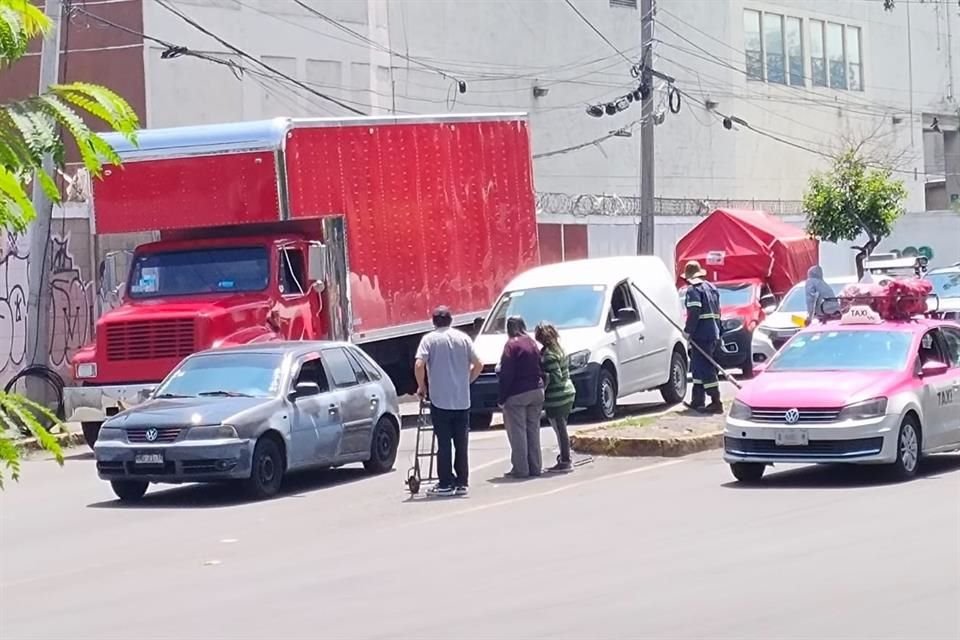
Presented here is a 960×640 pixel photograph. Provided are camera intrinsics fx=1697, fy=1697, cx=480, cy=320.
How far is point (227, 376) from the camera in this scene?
54.4ft

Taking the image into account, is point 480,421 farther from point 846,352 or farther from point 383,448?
point 846,352

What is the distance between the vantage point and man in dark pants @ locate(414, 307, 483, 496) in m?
15.7

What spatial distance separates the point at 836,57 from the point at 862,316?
48.7 metres

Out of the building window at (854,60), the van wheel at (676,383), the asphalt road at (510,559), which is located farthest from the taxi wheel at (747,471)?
the building window at (854,60)

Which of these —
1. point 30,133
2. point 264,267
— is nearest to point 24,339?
point 264,267

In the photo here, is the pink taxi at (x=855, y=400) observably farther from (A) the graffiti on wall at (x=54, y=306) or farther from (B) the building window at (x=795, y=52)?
(B) the building window at (x=795, y=52)

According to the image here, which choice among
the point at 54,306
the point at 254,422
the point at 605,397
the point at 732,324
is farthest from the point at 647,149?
the point at 254,422

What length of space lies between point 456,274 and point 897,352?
1031cm

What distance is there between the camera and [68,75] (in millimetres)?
39688

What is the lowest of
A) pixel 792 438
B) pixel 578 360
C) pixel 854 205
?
pixel 792 438

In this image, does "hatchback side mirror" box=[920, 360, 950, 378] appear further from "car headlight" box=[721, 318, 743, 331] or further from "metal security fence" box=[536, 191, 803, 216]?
"metal security fence" box=[536, 191, 803, 216]

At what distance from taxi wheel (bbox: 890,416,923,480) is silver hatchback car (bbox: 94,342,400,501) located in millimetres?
5372

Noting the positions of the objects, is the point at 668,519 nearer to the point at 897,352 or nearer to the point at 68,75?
the point at 897,352

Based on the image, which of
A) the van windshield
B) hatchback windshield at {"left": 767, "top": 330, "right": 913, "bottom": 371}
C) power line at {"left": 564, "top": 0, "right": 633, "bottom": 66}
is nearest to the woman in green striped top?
hatchback windshield at {"left": 767, "top": 330, "right": 913, "bottom": 371}
